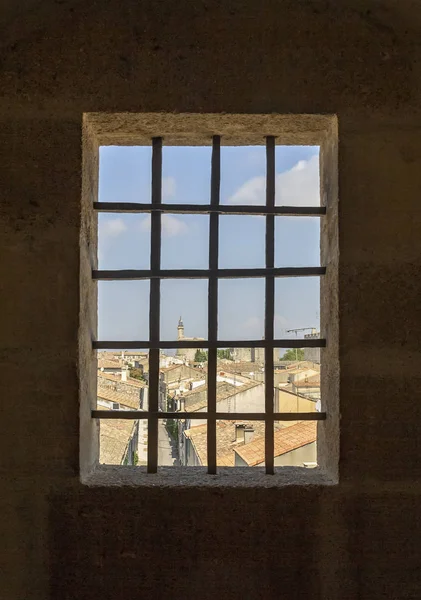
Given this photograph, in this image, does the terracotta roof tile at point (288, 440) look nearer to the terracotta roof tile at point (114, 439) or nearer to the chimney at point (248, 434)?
the chimney at point (248, 434)

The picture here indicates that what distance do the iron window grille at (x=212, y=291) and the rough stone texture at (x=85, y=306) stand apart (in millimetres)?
147

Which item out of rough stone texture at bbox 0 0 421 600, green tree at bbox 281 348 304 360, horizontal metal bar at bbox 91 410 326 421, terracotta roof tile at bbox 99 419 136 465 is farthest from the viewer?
terracotta roof tile at bbox 99 419 136 465

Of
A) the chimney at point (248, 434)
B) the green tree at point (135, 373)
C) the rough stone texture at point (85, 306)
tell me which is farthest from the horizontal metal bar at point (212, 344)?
the chimney at point (248, 434)

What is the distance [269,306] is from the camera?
152cm

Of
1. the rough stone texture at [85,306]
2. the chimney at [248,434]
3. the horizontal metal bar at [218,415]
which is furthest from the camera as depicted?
the chimney at [248,434]

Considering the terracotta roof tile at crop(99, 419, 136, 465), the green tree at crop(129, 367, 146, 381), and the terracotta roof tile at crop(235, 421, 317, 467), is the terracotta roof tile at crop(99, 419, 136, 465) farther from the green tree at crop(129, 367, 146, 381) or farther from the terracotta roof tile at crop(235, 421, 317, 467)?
the terracotta roof tile at crop(235, 421, 317, 467)

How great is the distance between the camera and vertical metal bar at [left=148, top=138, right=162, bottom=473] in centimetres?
148

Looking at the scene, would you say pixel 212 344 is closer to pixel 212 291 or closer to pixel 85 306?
pixel 212 291

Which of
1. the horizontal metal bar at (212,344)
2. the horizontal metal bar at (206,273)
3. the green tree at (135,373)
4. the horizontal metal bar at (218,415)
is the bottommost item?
the horizontal metal bar at (218,415)

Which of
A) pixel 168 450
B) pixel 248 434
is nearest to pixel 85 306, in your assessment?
pixel 168 450

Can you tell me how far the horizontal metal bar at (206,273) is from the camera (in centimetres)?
151

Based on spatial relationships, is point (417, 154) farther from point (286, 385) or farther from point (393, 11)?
point (286, 385)

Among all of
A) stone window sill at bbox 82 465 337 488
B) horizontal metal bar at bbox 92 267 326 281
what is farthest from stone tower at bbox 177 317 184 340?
stone window sill at bbox 82 465 337 488

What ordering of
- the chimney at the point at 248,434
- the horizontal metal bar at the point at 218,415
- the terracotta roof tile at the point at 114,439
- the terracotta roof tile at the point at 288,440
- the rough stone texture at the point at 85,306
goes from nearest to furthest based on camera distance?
the rough stone texture at the point at 85,306 → the horizontal metal bar at the point at 218,415 → the terracotta roof tile at the point at 114,439 → the terracotta roof tile at the point at 288,440 → the chimney at the point at 248,434
